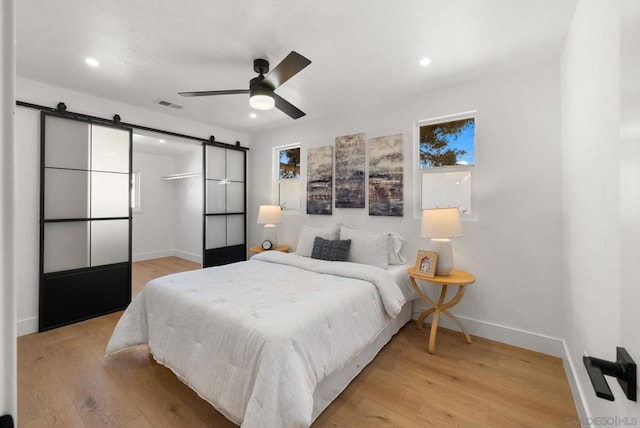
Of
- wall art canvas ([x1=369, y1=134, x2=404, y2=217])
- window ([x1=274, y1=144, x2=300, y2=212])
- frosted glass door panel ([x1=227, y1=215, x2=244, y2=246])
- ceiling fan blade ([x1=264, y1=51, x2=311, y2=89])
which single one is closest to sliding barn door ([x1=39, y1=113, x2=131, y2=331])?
frosted glass door panel ([x1=227, y1=215, x2=244, y2=246])

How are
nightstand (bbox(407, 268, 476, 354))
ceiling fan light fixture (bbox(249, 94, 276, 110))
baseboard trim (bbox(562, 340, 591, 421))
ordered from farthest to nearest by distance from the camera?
nightstand (bbox(407, 268, 476, 354))
ceiling fan light fixture (bbox(249, 94, 276, 110))
baseboard trim (bbox(562, 340, 591, 421))

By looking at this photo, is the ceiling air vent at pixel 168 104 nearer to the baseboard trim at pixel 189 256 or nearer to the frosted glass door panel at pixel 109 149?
the frosted glass door panel at pixel 109 149

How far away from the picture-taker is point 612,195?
1.19 m

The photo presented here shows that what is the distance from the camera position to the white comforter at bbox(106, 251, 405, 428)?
1424mm

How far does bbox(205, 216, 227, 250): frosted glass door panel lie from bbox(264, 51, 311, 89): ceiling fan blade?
288 cm

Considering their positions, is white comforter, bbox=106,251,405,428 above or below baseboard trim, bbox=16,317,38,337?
above

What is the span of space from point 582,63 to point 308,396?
8.29ft

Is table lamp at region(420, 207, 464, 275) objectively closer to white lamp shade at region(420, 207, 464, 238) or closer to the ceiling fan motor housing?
white lamp shade at region(420, 207, 464, 238)

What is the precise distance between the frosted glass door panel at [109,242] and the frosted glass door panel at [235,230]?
1506 millimetres

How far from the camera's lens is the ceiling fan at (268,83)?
193cm

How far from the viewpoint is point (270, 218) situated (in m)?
4.23

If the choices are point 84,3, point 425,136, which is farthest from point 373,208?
point 84,3

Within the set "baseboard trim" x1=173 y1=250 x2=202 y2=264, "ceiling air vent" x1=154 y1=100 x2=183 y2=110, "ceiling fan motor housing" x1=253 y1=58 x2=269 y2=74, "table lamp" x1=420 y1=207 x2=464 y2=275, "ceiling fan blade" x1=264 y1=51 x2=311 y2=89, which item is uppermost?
"ceiling air vent" x1=154 y1=100 x2=183 y2=110

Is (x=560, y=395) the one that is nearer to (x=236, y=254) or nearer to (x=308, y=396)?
(x=308, y=396)
